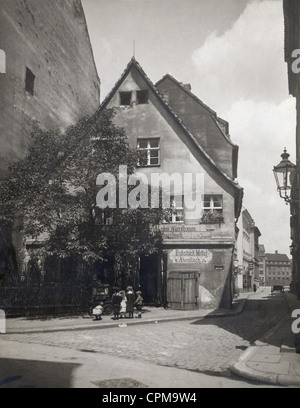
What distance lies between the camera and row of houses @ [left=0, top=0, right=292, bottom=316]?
2158 centimetres

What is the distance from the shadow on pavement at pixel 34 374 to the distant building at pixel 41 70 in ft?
47.0

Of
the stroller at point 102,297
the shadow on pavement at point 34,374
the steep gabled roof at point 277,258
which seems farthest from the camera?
the steep gabled roof at point 277,258

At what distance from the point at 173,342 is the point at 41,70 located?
1899 cm

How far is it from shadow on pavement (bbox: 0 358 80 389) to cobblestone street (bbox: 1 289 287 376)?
6.16ft

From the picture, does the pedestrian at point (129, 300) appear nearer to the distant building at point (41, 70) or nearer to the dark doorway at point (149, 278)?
the dark doorway at point (149, 278)

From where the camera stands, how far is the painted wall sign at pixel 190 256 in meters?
21.9

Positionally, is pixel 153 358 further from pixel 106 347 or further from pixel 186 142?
pixel 186 142

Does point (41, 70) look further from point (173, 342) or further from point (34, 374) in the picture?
point (34, 374)

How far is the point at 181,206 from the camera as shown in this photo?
2250 cm

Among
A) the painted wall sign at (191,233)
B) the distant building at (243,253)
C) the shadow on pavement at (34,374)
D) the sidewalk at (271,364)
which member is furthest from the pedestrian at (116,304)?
the distant building at (243,253)

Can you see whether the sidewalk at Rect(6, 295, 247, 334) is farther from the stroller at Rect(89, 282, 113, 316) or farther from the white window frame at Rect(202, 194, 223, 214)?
the white window frame at Rect(202, 194, 223, 214)

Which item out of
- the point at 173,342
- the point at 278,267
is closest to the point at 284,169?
the point at 173,342
